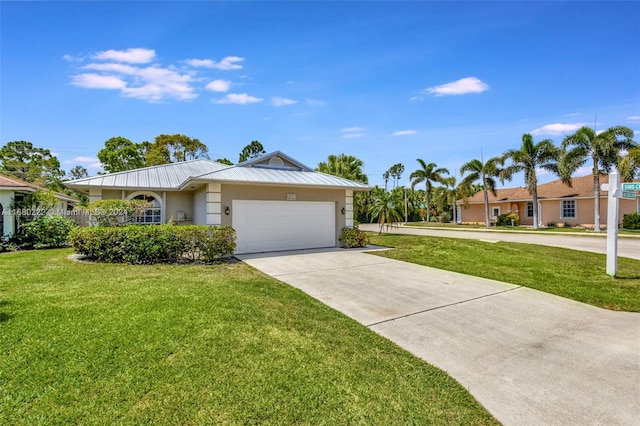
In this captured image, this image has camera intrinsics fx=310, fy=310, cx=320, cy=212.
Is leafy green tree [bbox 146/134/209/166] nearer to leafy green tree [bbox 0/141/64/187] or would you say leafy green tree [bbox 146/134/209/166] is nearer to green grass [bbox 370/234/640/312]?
leafy green tree [bbox 0/141/64/187]

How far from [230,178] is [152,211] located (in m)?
5.59

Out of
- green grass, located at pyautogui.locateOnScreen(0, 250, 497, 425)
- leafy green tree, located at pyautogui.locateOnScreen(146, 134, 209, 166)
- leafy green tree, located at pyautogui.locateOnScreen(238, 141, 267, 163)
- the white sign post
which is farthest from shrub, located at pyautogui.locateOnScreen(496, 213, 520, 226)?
leafy green tree, located at pyautogui.locateOnScreen(146, 134, 209, 166)

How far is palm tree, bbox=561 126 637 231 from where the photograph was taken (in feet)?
69.9

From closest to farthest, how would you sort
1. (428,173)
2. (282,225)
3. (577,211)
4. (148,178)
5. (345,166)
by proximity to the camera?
1. (282,225)
2. (148,178)
3. (577,211)
4. (345,166)
5. (428,173)

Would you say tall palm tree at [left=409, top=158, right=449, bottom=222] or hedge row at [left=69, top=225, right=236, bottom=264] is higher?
tall palm tree at [left=409, top=158, right=449, bottom=222]

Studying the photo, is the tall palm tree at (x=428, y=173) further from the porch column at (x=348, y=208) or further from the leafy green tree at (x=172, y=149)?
the leafy green tree at (x=172, y=149)

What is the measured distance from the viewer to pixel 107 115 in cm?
1661

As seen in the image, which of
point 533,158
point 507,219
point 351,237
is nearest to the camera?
point 351,237

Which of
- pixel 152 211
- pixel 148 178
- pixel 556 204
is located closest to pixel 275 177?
pixel 152 211

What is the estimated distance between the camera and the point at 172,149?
3816cm

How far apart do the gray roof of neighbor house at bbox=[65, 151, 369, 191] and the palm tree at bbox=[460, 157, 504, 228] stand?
20505 mm

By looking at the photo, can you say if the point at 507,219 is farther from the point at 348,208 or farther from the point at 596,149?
the point at 348,208

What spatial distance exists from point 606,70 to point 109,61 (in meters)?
18.8

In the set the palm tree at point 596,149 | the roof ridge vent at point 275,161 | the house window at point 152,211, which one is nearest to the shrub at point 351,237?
the roof ridge vent at point 275,161
